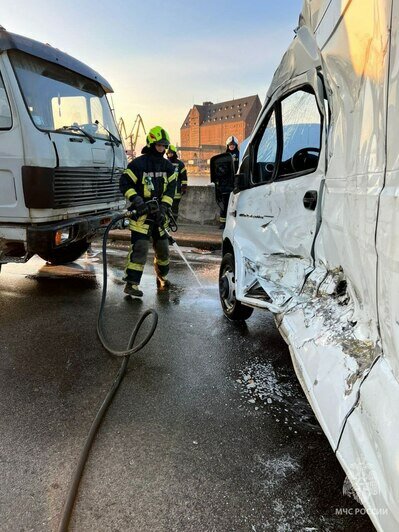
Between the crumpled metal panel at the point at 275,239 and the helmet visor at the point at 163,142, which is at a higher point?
the helmet visor at the point at 163,142

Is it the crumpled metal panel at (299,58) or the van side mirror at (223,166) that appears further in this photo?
the van side mirror at (223,166)

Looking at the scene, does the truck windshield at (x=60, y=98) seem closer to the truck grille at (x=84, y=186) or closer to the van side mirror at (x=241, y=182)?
the truck grille at (x=84, y=186)

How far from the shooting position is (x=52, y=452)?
2.12 metres

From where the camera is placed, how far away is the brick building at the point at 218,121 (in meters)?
60.4

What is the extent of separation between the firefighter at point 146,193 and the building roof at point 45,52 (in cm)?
108

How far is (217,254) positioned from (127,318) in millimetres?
3377

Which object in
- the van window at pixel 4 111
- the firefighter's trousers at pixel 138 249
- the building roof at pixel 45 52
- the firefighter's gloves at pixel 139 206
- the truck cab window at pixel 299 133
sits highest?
the building roof at pixel 45 52

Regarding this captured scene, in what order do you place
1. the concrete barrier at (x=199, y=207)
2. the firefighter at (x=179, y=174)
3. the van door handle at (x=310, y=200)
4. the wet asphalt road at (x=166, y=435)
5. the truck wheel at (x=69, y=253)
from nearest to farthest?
the wet asphalt road at (x=166, y=435), the van door handle at (x=310, y=200), the truck wheel at (x=69, y=253), the firefighter at (x=179, y=174), the concrete barrier at (x=199, y=207)

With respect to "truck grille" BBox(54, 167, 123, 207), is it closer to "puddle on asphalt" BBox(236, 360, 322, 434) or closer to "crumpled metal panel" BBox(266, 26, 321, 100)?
"crumpled metal panel" BBox(266, 26, 321, 100)

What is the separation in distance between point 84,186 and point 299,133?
7.73ft

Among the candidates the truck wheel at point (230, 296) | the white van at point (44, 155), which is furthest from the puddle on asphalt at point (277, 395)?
the white van at point (44, 155)

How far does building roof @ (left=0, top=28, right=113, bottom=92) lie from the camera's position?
3.64 metres

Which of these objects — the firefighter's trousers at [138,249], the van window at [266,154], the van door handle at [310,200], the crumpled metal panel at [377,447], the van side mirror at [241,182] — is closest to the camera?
the crumpled metal panel at [377,447]

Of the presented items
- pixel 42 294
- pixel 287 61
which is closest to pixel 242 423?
pixel 287 61
